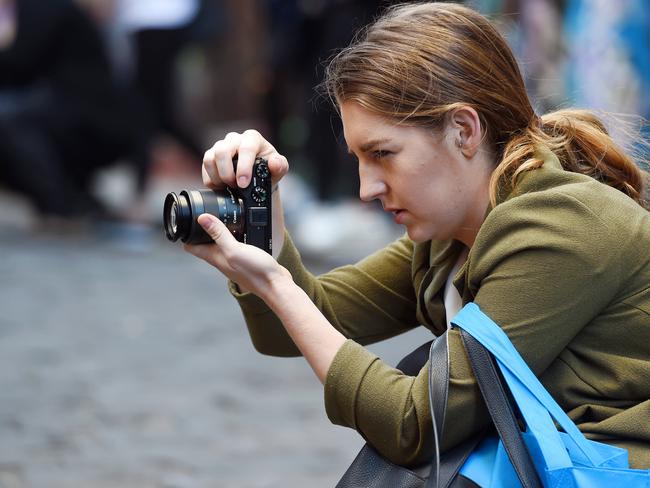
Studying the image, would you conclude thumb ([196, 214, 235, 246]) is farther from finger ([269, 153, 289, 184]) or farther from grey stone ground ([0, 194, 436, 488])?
grey stone ground ([0, 194, 436, 488])

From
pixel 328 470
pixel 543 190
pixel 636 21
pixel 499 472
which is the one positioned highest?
pixel 636 21

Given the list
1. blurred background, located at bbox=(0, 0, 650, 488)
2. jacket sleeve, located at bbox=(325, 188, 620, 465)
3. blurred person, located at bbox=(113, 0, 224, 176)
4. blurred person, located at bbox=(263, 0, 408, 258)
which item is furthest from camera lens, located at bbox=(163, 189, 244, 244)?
blurred person, located at bbox=(113, 0, 224, 176)

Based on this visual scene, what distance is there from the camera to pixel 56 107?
292 inches

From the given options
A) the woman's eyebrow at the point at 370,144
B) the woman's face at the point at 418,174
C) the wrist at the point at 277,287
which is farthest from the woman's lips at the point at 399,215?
the wrist at the point at 277,287

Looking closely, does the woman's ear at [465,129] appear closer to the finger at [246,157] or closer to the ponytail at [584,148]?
the ponytail at [584,148]

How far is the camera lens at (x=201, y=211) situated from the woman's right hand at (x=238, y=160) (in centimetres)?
3

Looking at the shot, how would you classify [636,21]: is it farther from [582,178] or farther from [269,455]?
[582,178]

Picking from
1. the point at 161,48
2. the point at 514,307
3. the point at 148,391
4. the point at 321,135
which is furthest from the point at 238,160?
the point at 161,48

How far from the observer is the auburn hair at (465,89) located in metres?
1.96

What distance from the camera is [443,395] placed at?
1.78m

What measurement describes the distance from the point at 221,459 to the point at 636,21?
332 centimetres

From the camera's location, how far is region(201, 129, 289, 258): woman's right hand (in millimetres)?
2023

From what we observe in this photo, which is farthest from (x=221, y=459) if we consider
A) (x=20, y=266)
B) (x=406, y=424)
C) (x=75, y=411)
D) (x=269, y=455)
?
(x=20, y=266)

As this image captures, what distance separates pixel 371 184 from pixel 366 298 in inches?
14.3
